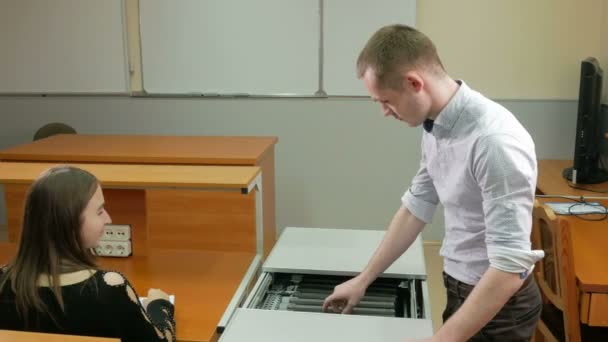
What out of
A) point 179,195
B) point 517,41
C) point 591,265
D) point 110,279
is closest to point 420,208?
point 591,265

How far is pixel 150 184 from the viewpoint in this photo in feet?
6.07

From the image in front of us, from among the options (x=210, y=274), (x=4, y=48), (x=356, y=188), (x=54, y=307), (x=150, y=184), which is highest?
(x=4, y=48)

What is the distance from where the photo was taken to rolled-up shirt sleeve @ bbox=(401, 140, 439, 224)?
1622 millimetres

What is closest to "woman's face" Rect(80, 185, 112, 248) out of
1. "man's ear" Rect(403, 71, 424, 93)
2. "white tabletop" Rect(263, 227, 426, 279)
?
"white tabletop" Rect(263, 227, 426, 279)

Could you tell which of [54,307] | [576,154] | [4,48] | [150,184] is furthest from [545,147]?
[4,48]

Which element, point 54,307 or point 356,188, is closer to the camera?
point 54,307

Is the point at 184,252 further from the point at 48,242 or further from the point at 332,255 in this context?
the point at 48,242

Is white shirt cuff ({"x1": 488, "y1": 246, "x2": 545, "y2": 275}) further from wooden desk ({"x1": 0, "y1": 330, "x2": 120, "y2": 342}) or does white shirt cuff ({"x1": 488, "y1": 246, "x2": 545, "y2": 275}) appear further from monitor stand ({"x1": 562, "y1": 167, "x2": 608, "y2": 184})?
monitor stand ({"x1": 562, "y1": 167, "x2": 608, "y2": 184})

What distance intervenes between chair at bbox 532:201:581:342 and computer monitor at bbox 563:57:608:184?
3.48 feet

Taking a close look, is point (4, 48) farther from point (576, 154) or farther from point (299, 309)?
point (576, 154)

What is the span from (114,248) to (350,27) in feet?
7.23

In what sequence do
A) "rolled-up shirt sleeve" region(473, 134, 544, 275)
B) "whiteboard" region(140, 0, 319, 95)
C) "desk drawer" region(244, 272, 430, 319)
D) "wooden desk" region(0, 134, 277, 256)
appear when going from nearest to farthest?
1. "rolled-up shirt sleeve" region(473, 134, 544, 275)
2. "desk drawer" region(244, 272, 430, 319)
3. "wooden desk" region(0, 134, 277, 256)
4. "whiteboard" region(140, 0, 319, 95)

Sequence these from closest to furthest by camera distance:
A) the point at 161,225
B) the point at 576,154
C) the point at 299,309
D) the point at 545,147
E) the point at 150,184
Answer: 1. the point at 299,309
2. the point at 150,184
3. the point at 161,225
4. the point at 576,154
5. the point at 545,147

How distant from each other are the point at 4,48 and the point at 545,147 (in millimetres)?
3745
